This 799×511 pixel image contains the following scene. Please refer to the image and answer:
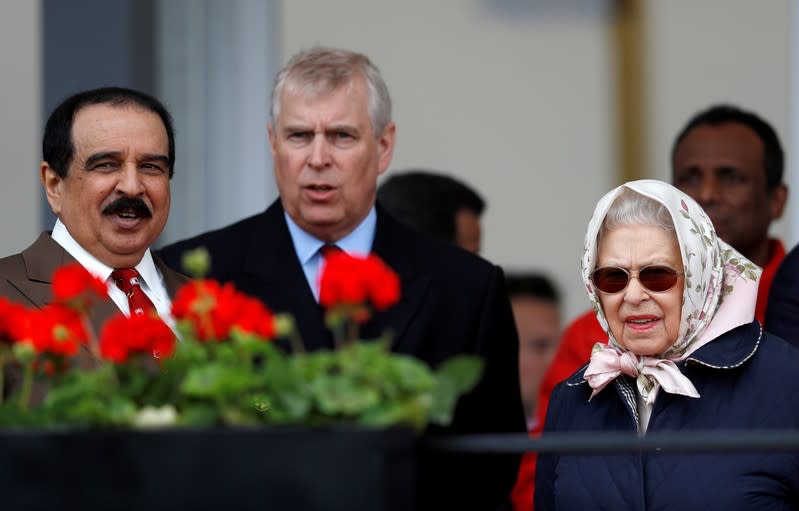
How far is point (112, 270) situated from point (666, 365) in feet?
3.78

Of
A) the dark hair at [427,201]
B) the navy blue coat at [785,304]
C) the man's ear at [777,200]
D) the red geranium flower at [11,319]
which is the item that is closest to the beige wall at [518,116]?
the dark hair at [427,201]

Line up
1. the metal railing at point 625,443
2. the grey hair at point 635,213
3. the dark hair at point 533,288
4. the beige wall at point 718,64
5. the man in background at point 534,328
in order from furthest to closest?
the beige wall at point 718,64 → the dark hair at point 533,288 → the man in background at point 534,328 → the grey hair at point 635,213 → the metal railing at point 625,443

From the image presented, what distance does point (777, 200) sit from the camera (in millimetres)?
5219

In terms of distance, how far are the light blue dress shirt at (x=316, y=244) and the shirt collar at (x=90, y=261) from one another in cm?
55

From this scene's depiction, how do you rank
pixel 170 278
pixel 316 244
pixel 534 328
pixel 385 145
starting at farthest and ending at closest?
1. pixel 534 328
2. pixel 385 145
3. pixel 316 244
4. pixel 170 278

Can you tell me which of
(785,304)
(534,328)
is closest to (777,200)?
(785,304)

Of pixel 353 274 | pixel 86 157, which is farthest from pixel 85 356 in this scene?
pixel 353 274

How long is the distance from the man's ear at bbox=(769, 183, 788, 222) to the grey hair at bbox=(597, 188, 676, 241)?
161 cm

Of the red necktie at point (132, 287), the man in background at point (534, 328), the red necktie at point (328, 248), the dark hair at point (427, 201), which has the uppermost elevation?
the red necktie at point (132, 287)

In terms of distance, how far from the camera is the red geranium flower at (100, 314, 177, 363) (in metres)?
2.37

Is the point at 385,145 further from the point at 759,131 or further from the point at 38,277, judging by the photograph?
the point at 759,131

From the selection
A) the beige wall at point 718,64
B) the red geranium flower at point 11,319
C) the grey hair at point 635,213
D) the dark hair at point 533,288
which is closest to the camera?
the red geranium flower at point 11,319

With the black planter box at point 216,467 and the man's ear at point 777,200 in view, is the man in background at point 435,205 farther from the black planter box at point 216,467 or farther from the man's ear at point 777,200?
the black planter box at point 216,467

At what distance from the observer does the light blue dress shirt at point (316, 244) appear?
163 inches
